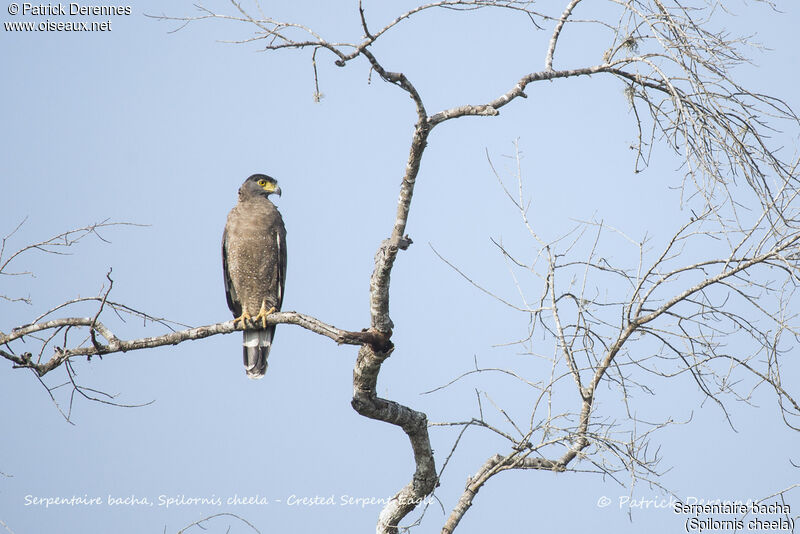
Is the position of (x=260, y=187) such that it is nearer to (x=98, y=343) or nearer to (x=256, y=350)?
(x=256, y=350)

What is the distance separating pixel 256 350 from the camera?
683cm

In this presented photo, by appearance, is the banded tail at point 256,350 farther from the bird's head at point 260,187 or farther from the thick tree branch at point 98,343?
the thick tree branch at point 98,343

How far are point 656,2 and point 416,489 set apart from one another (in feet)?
9.90

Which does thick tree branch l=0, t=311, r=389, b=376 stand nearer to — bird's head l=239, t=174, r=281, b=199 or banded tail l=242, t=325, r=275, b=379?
banded tail l=242, t=325, r=275, b=379

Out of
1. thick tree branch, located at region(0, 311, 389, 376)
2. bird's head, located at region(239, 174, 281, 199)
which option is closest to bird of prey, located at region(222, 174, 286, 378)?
bird's head, located at region(239, 174, 281, 199)

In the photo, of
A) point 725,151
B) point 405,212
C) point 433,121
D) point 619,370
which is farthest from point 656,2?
point 619,370

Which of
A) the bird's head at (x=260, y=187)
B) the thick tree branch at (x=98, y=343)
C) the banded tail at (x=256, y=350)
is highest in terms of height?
the bird's head at (x=260, y=187)

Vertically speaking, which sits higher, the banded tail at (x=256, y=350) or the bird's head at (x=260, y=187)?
the bird's head at (x=260, y=187)

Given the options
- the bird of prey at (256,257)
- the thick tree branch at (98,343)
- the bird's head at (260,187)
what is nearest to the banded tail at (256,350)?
the bird of prey at (256,257)

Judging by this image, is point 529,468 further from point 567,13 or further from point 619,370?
point 567,13

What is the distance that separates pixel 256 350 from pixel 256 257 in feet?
2.62

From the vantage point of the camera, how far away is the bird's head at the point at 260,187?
710 centimetres

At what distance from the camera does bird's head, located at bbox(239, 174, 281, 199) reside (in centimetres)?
710

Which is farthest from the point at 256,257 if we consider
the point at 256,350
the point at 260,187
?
the point at 256,350
